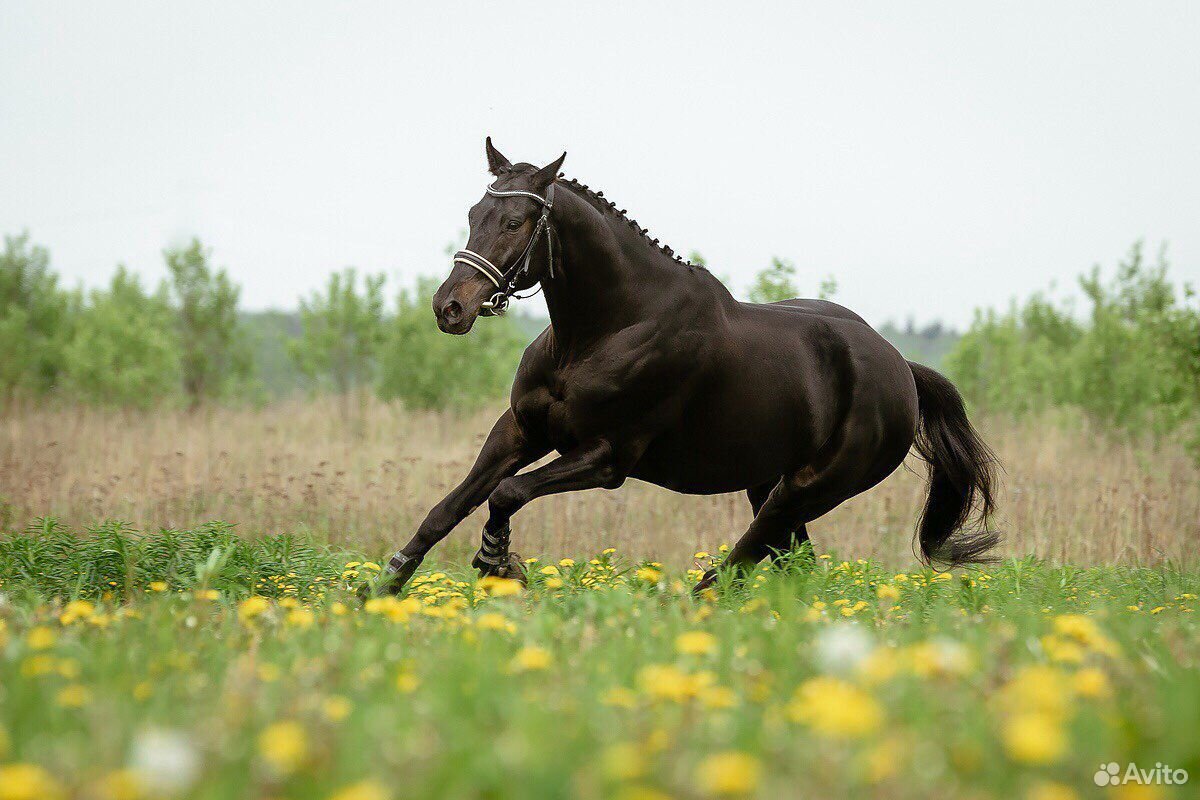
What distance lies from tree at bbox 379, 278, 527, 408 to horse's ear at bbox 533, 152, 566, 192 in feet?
42.1

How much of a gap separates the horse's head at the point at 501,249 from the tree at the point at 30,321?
15.3 m

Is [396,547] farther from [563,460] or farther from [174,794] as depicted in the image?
[174,794]

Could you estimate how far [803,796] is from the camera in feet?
5.37

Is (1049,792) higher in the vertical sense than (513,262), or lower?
lower

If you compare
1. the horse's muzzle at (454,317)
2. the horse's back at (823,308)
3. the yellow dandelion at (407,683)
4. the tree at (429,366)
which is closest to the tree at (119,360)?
the tree at (429,366)

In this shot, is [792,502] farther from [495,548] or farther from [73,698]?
[73,698]

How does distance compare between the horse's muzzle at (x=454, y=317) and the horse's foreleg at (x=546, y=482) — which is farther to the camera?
the horse's foreleg at (x=546, y=482)

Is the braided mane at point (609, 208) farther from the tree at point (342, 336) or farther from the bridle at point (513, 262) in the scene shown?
the tree at point (342, 336)

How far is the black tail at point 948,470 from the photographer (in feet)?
22.0

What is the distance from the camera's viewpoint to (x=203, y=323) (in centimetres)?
1984

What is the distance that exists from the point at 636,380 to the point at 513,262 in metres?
0.82

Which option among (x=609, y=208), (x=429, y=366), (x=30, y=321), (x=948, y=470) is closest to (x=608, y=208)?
(x=609, y=208)

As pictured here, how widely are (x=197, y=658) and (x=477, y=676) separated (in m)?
0.90

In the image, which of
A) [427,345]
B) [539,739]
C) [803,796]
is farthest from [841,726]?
[427,345]
